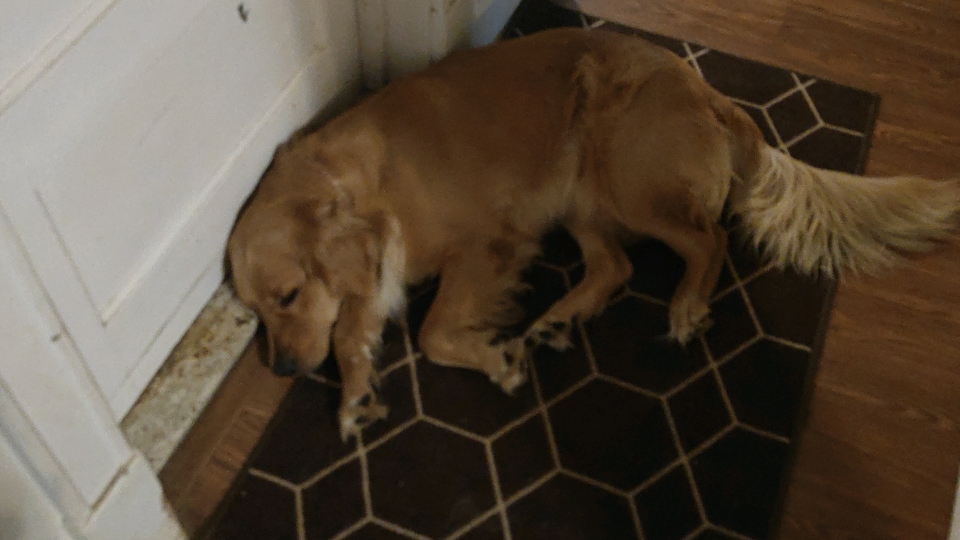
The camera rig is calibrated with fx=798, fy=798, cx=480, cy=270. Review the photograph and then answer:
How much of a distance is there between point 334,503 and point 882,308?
5.08 ft

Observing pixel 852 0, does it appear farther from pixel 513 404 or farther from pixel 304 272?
pixel 304 272

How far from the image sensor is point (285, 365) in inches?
75.1

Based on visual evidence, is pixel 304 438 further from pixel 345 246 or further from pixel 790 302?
pixel 790 302

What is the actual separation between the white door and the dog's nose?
271mm

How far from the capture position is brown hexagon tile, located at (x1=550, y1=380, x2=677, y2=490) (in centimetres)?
187

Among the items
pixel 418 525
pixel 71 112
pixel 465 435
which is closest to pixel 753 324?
pixel 465 435

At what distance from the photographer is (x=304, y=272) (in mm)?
1871

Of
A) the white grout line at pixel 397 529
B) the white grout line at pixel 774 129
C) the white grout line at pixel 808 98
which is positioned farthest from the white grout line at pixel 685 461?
the white grout line at pixel 808 98

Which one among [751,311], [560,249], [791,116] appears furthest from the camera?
[791,116]

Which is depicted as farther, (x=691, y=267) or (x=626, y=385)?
(x=691, y=267)

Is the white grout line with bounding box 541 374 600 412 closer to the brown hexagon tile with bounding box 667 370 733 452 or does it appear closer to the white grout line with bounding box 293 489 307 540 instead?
the brown hexagon tile with bounding box 667 370 733 452

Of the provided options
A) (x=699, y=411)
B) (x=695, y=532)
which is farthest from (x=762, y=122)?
(x=695, y=532)

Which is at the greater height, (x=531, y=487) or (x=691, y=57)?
(x=691, y=57)

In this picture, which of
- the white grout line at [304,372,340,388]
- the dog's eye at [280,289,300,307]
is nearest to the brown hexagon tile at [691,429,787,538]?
the white grout line at [304,372,340,388]
